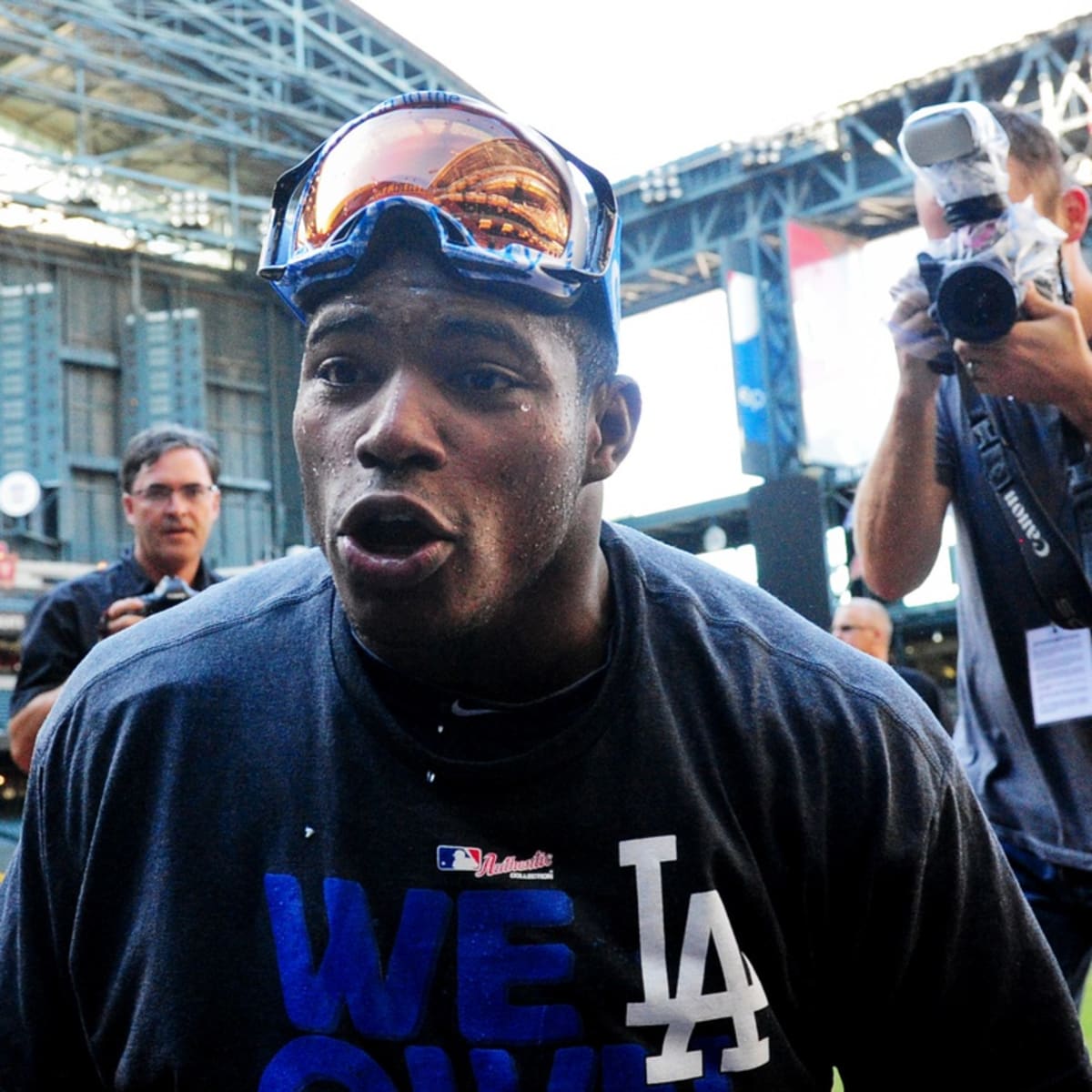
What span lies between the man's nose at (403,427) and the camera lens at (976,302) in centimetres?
143

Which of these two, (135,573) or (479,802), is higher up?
(135,573)

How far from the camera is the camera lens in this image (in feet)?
8.66

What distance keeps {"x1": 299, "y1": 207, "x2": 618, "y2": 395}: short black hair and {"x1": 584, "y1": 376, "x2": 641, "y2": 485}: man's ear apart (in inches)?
0.9

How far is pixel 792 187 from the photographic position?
64.5ft

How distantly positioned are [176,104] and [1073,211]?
2213 cm

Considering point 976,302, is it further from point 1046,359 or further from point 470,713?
point 470,713

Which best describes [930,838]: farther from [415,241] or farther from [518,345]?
[415,241]

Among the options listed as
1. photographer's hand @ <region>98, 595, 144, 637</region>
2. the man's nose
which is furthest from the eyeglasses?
the man's nose

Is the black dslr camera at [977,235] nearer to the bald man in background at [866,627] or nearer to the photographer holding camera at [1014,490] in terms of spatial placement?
the photographer holding camera at [1014,490]

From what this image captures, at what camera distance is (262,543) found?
2338cm

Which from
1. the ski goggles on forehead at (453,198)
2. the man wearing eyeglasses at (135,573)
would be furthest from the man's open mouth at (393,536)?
the man wearing eyeglasses at (135,573)

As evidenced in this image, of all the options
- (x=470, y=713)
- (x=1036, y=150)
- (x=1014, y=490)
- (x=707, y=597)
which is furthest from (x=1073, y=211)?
(x=470, y=713)

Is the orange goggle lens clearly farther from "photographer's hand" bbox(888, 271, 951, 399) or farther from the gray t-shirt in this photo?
the gray t-shirt

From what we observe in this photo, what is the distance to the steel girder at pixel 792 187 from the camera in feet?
56.0
